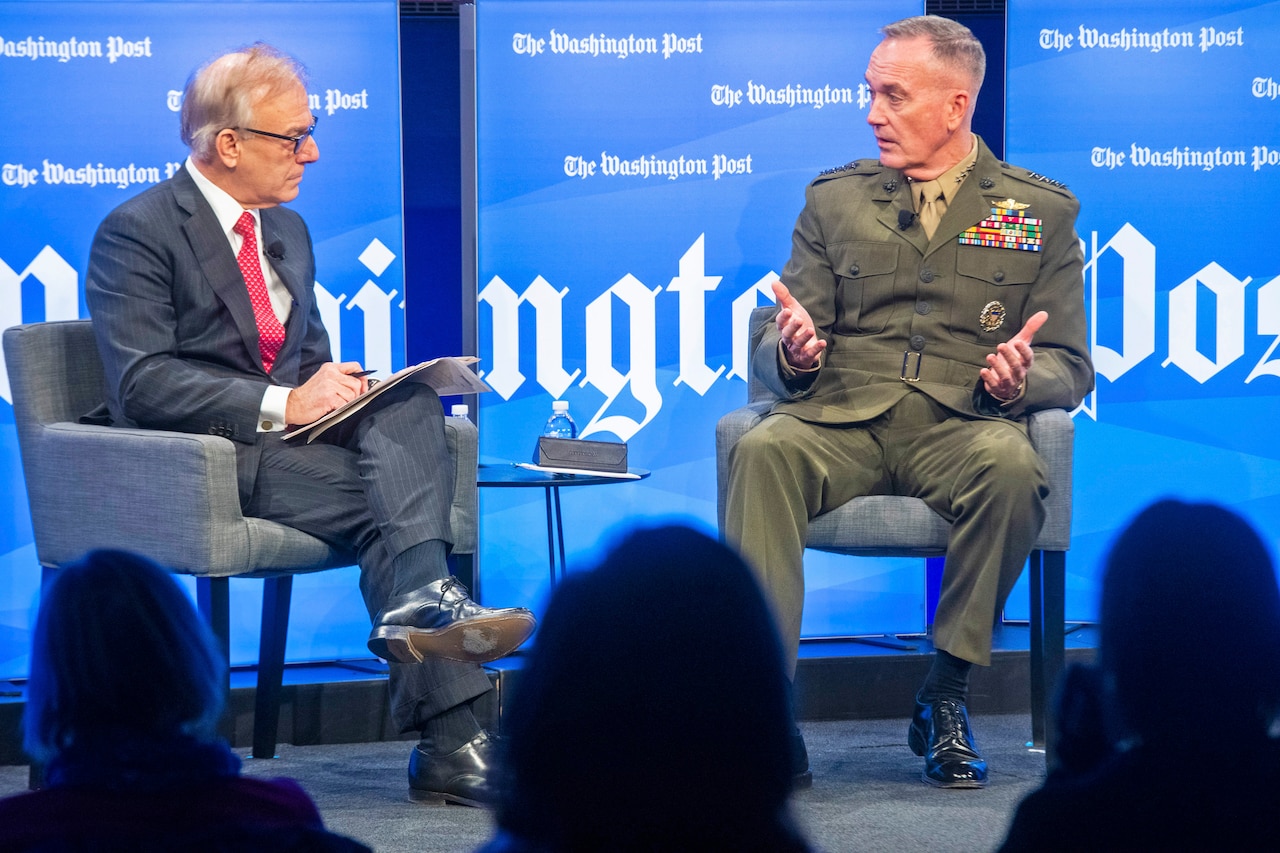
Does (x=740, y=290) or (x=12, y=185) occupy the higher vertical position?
(x=12, y=185)

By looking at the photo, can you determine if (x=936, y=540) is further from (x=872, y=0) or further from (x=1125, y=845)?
(x=1125, y=845)

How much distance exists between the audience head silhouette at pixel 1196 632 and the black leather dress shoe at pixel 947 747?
1.84 m

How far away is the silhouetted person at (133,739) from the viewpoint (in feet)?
3.70

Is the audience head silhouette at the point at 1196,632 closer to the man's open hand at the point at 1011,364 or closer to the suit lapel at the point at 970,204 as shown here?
the man's open hand at the point at 1011,364

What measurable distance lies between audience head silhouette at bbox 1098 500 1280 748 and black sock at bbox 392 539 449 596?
170 cm

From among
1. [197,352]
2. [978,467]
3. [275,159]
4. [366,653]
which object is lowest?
[366,653]

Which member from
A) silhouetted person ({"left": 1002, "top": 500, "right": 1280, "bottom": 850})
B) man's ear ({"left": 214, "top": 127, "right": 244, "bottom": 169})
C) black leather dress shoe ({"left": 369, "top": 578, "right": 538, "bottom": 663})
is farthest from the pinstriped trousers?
silhouetted person ({"left": 1002, "top": 500, "right": 1280, "bottom": 850})

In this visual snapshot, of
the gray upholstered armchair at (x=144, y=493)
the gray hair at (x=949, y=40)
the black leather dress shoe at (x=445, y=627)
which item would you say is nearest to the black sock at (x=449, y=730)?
the black leather dress shoe at (x=445, y=627)

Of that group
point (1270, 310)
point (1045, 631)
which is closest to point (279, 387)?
point (1045, 631)

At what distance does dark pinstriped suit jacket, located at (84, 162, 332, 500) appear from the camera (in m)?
2.83

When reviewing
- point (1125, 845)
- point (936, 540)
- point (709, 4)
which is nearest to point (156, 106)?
point (709, 4)

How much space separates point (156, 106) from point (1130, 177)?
2608mm

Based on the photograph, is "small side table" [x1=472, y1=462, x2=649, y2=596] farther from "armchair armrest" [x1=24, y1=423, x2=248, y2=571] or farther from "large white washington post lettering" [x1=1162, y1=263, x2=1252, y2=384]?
"large white washington post lettering" [x1=1162, y1=263, x2=1252, y2=384]

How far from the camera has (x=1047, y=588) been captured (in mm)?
3086
